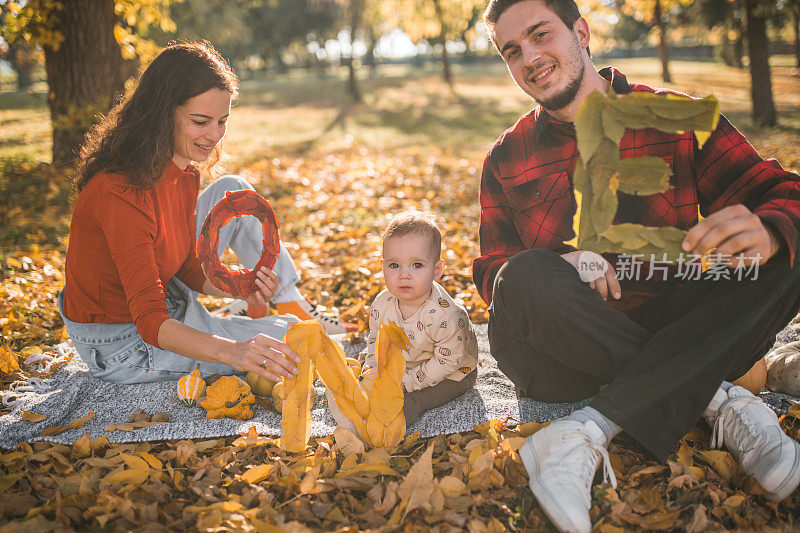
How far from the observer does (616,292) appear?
2186 mm

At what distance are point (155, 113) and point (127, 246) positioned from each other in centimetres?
68

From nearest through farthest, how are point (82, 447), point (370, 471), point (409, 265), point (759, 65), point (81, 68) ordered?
point (370, 471) < point (82, 447) < point (409, 265) < point (81, 68) < point (759, 65)

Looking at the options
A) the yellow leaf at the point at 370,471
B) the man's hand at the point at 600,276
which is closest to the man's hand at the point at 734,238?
the man's hand at the point at 600,276

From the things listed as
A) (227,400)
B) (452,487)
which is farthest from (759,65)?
(227,400)

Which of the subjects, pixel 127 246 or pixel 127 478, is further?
pixel 127 246

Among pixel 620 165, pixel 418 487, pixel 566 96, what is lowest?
pixel 418 487

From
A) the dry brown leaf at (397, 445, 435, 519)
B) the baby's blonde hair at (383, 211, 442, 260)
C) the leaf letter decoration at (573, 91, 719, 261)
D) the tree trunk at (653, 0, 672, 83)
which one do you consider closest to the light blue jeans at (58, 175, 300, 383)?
the baby's blonde hair at (383, 211, 442, 260)

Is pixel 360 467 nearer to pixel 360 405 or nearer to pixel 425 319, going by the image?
pixel 360 405

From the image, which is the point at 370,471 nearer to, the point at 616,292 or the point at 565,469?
the point at 565,469

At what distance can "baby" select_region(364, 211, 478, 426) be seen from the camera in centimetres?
256

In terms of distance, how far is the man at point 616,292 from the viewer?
1.97 metres

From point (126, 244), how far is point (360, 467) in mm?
1442

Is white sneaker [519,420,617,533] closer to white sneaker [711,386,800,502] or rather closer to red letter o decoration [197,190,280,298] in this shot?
white sneaker [711,386,800,502]

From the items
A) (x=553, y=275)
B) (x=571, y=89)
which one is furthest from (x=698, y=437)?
(x=571, y=89)
